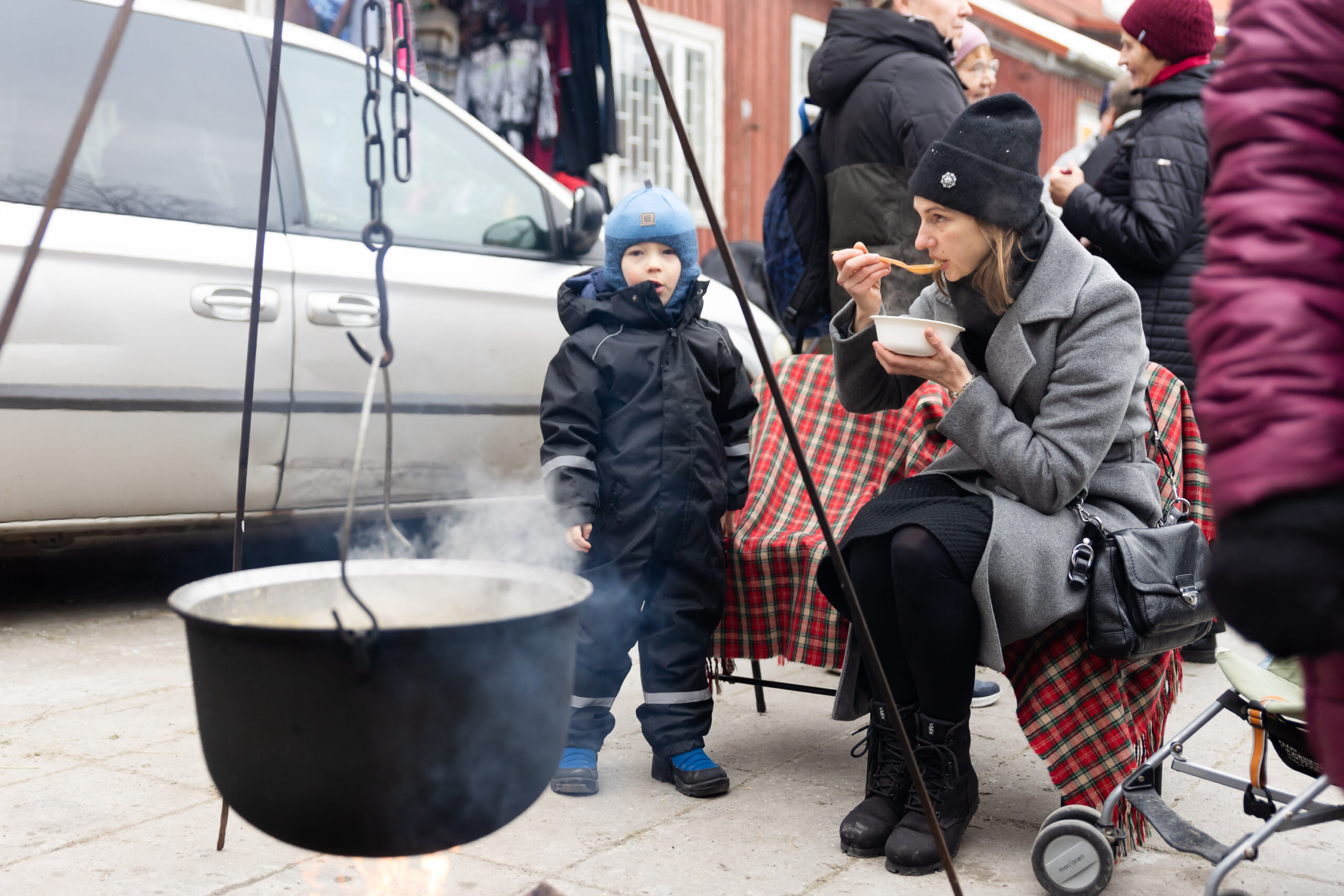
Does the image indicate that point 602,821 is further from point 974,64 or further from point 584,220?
point 974,64

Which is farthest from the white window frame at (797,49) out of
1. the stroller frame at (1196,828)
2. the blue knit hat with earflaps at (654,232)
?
the stroller frame at (1196,828)

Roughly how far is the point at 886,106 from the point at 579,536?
176cm

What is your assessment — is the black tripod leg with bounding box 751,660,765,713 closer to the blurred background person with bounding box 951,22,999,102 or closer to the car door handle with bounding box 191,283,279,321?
the car door handle with bounding box 191,283,279,321

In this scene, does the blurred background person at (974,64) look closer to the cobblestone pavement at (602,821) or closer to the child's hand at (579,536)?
the cobblestone pavement at (602,821)

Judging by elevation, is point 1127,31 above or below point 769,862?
above

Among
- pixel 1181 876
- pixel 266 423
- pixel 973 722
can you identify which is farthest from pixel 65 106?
pixel 1181 876

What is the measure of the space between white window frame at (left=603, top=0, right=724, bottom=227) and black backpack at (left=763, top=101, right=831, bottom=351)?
5.12 meters

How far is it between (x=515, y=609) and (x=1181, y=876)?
4.57 feet

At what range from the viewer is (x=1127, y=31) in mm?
3502

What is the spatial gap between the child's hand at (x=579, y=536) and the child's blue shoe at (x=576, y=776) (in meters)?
0.46

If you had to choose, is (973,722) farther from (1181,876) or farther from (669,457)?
(669,457)

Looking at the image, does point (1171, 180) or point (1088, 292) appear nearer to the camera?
point (1088, 292)

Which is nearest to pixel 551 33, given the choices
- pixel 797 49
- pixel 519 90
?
pixel 519 90

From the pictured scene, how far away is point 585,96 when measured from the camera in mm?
6719
